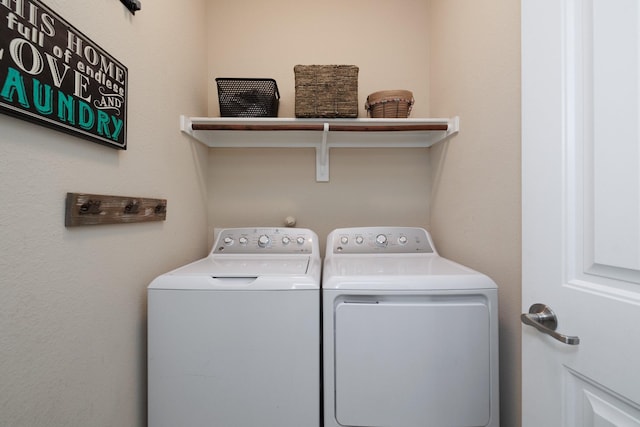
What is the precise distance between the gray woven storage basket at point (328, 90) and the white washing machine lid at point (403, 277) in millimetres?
811

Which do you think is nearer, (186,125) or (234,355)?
(234,355)

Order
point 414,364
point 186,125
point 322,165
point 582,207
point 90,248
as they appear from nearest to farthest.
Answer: point 582,207
point 90,248
point 414,364
point 186,125
point 322,165

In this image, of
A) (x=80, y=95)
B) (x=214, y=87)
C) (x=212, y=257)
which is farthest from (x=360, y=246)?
(x=214, y=87)

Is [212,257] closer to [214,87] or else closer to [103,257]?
[103,257]

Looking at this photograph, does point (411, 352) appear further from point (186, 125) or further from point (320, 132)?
point (186, 125)

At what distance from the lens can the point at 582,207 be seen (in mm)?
573

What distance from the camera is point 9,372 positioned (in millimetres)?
582

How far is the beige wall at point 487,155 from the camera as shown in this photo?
3.22 feet

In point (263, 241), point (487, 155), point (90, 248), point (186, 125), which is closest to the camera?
point (90, 248)

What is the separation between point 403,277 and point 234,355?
0.68 m

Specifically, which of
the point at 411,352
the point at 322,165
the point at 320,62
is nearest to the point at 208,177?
the point at 322,165

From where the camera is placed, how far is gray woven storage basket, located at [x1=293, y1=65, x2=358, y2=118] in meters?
1.38

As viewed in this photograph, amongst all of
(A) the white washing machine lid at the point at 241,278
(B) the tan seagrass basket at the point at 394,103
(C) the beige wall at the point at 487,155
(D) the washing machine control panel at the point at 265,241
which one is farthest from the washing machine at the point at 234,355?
(B) the tan seagrass basket at the point at 394,103

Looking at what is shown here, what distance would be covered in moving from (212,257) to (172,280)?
43 cm
